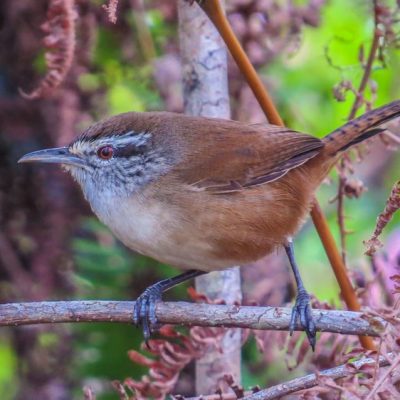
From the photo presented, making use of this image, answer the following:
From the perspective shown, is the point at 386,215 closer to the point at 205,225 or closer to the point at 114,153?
the point at 205,225

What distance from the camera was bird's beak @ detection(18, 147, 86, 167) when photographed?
4062 millimetres

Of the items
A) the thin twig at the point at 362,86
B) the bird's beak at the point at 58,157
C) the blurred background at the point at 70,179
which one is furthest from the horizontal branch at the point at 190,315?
the blurred background at the point at 70,179

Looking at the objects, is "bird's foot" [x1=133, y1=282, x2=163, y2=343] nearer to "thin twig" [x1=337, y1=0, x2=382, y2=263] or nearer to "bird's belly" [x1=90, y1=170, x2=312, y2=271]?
"bird's belly" [x1=90, y1=170, x2=312, y2=271]

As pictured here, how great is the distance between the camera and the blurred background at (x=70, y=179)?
470cm

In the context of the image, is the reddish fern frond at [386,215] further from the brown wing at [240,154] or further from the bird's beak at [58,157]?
the bird's beak at [58,157]

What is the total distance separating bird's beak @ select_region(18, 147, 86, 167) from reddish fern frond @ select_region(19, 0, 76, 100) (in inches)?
14.8

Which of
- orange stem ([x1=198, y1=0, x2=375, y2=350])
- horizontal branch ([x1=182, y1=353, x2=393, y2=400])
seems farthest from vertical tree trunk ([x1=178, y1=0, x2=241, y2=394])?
horizontal branch ([x1=182, y1=353, x2=393, y2=400])

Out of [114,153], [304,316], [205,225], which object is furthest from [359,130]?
[114,153]

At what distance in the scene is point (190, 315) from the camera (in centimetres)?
321

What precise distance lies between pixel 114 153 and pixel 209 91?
53 centimetres

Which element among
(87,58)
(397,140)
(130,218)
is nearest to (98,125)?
(130,218)

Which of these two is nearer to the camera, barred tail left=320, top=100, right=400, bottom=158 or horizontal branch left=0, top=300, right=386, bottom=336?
horizontal branch left=0, top=300, right=386, bottom=336

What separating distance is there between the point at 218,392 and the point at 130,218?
3.05ft

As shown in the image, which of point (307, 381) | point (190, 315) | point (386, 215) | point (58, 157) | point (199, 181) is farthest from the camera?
point (58, 157)
